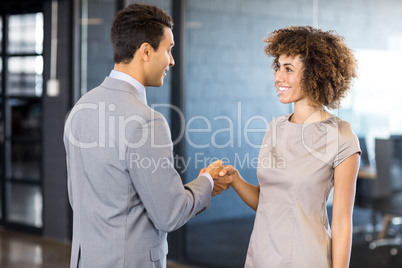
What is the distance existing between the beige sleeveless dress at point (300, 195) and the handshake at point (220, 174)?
0.75 ft

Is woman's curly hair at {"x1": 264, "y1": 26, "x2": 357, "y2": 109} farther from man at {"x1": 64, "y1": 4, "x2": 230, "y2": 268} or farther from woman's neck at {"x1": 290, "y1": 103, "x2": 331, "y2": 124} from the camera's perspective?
man at {"x1": 64, "y1": 4, "x2": 230, "y2": 268}

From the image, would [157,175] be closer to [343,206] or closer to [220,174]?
[220,174]

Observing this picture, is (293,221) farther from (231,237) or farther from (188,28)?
(188,28)

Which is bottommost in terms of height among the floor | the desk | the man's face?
the floor

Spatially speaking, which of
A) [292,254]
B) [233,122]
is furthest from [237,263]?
[292,254]

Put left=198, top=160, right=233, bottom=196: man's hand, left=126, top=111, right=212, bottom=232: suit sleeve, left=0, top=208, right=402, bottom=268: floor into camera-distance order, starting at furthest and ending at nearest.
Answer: left=0, top=208, right=402, bottom=268: floor, left=198, top=160, right=233, bottom=196: man's hand, left=126, top=111, right=212, bottom=232: suit sleeve

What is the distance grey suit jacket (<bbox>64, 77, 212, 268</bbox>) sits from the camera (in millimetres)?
1922

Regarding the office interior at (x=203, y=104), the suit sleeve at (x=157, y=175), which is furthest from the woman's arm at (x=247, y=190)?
the office interior at (x=203, y=104)

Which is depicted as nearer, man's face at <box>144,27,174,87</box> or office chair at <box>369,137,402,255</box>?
man's face at <box>144,27,174,87</box>

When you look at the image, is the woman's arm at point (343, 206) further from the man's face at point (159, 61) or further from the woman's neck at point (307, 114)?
the man's face at point (159, 61)

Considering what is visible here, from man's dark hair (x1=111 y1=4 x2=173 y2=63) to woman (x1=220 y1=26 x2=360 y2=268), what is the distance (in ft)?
1.57

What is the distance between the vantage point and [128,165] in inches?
76.2

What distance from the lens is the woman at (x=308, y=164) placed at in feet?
6.63

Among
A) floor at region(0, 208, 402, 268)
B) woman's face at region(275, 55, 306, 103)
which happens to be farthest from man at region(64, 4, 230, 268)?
floor at region(0, 208, 402, 268)
